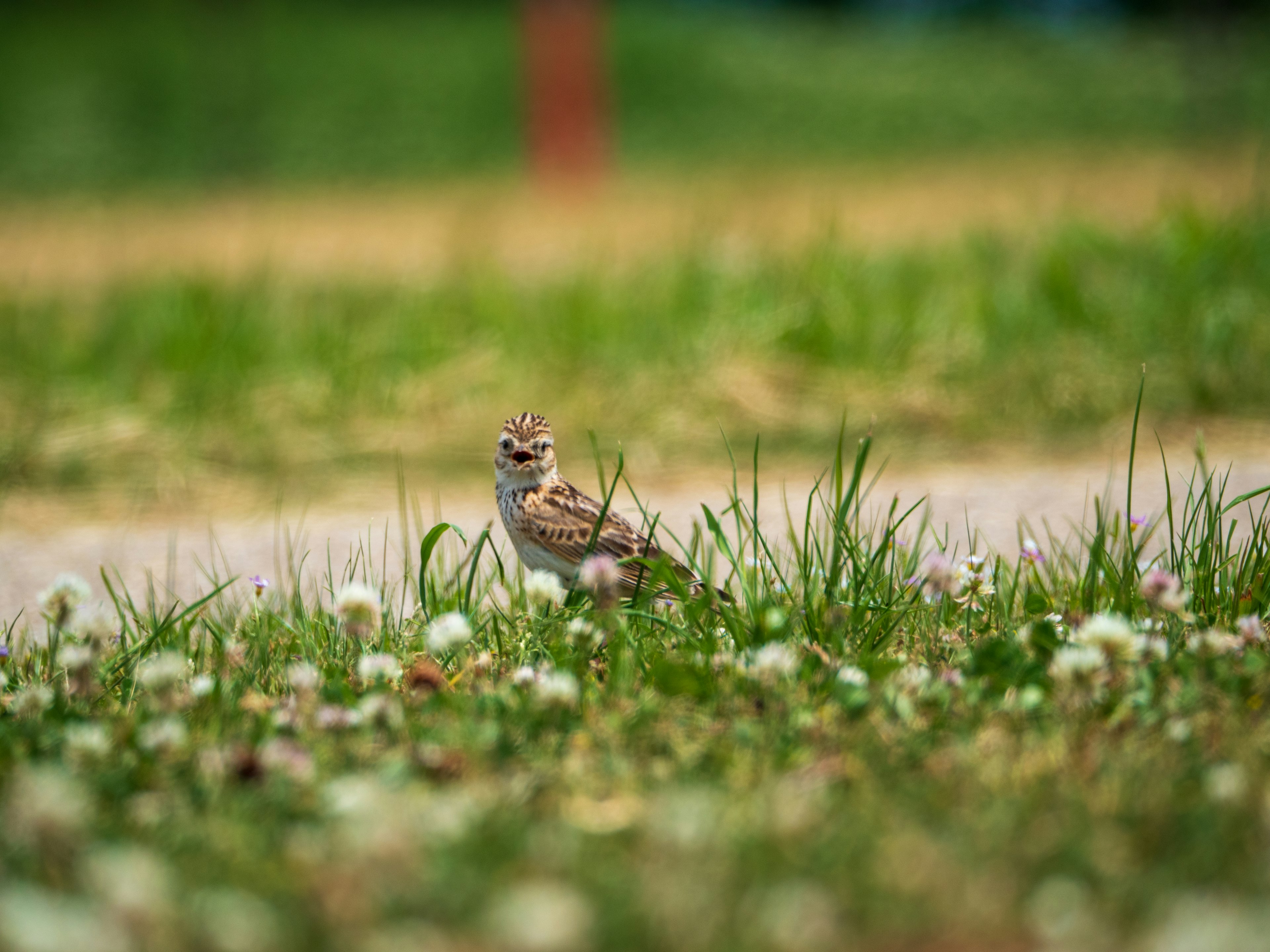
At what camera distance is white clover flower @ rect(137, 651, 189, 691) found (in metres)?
2.71

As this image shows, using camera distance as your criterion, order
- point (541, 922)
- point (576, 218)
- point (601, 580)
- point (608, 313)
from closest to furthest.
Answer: point (541, 922) < point (601, 580) < point (608, 313) < point (576, 218)

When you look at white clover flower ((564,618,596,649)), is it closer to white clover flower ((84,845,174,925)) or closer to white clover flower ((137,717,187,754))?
white clover flower ((137,717,187,754))

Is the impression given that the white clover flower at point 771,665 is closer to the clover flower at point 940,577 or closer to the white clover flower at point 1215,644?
the clover flower at point 940,577

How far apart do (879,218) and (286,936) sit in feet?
34.5

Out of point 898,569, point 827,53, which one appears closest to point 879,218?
point 898,569

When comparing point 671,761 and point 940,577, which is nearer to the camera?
point 671,761

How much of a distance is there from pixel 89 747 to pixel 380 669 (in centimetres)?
69

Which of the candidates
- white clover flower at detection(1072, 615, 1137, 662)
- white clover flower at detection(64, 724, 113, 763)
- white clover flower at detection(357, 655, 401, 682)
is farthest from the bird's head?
white clover flower at detection(1072, 615, 1137, 662)

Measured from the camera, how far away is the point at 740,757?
8.39 ft

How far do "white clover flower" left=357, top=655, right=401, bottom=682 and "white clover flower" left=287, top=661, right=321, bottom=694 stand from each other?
106 millimetres

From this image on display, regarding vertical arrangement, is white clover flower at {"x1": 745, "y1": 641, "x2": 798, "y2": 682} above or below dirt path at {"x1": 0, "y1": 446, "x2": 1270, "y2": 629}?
below

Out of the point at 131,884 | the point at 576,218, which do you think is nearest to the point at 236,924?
the point at 131,884

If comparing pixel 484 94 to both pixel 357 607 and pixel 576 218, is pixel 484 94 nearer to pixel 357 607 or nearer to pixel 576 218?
pixel 576 218

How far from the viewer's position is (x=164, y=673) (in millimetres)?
2711
